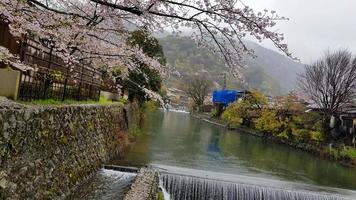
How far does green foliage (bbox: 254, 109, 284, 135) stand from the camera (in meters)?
30.5

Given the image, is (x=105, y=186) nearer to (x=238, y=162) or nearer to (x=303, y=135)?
(x=238, y=162)

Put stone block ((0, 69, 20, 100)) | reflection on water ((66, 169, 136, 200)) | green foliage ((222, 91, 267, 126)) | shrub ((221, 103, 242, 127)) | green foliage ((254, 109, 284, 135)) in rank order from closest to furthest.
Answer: stone block ((0, 69, 20, 100)) < reflection on water ((66, 169, 136, 200)) < green foliage ((254, 109, 284, 135)) < green foliage ((222, 91, 267, 126)) < shrub ((221, 103, 242, 127))

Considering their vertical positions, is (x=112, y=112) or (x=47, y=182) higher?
(x=112, y=112)

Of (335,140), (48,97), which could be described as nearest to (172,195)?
(48,97)

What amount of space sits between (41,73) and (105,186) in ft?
10.3

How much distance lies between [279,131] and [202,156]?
14.9 m

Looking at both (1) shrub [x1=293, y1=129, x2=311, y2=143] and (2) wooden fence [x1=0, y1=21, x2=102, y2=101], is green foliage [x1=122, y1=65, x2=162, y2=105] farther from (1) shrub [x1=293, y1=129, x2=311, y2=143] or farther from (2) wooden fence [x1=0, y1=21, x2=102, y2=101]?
(2) wooden fence [x1=0, y1=21, x2=102, y2=101]

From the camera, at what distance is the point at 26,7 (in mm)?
5141

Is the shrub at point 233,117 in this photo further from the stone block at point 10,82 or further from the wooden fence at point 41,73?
the stone block at point 10,82

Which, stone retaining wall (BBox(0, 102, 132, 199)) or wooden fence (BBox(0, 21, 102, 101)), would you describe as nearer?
stone retaining wall (BBox(0, 102, 132, 199))

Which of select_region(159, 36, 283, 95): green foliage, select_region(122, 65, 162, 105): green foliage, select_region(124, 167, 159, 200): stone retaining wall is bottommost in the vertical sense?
select_region(124, 167, 159, 200): stone retaining wall

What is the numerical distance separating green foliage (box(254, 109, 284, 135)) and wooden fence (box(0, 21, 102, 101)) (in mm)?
22048

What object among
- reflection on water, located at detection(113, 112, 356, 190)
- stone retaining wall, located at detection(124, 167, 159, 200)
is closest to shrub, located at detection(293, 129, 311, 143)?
reflection on water, located at detection(113, 112, 356, 190)

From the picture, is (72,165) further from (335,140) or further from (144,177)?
(335,140)
